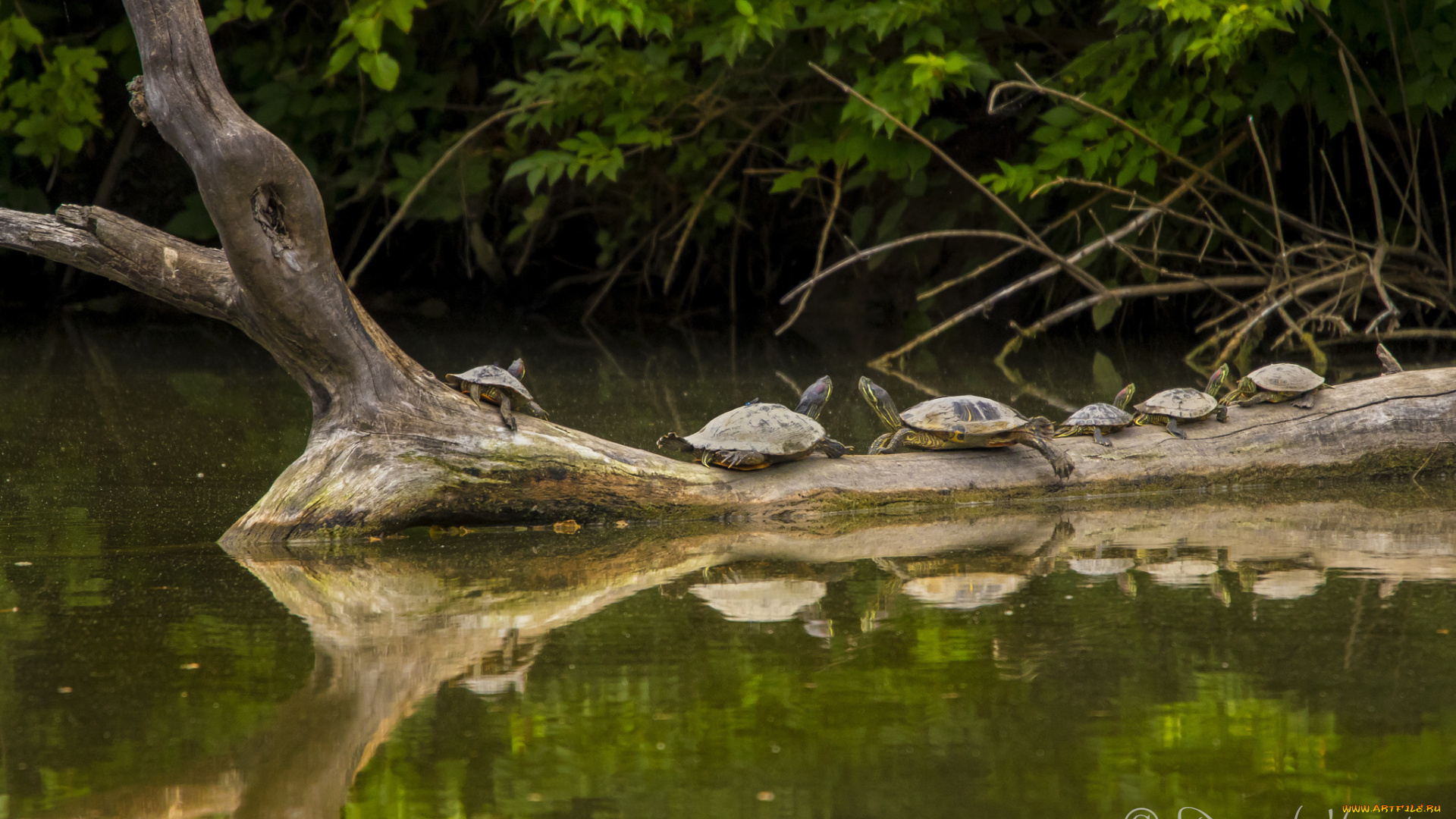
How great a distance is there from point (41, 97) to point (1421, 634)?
9.37 meters

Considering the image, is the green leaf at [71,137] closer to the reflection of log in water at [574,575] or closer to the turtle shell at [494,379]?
the turtle shell at [494,379]

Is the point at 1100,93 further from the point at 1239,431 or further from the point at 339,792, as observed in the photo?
the point at 339,792

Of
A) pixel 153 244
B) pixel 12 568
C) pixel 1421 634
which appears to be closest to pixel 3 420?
pixel 153 244

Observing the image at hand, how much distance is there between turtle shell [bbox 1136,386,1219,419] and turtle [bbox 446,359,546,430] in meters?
1.89

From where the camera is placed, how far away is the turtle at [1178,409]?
Answer: 3877 mm

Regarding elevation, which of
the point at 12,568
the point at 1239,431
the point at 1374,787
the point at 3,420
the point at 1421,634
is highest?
the point at 3,420

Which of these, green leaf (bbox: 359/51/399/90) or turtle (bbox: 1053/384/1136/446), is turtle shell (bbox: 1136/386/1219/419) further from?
green leaf (bbox: 359/51/399/90)

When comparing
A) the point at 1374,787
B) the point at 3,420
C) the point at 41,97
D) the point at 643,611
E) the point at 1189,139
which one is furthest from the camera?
the point at 41,97

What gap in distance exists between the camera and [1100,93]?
670 cm

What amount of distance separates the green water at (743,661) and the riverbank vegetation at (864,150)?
9.25 ft

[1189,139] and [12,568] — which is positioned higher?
[1189,139]

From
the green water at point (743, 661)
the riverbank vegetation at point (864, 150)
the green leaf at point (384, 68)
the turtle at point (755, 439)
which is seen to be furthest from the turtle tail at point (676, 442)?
the green leaf at point (384, 68)

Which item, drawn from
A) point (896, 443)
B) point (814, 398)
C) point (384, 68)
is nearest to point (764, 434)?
point (814, 398)

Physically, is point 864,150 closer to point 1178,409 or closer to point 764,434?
point 1178,409
